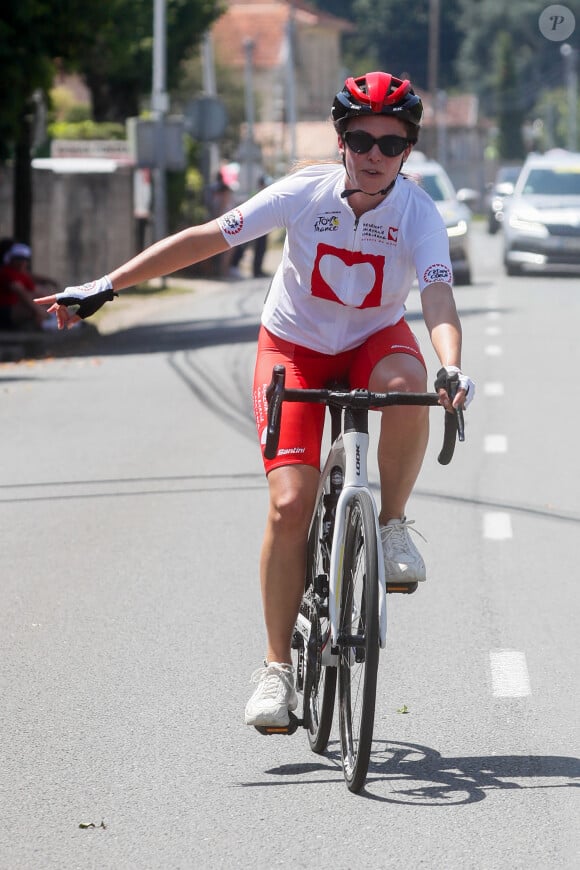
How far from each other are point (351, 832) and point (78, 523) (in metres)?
4.82

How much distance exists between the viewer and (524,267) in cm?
3061

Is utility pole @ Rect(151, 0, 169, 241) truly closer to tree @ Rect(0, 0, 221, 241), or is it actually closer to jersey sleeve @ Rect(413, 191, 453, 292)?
tree @ Rect(0, 0, 221, 241)

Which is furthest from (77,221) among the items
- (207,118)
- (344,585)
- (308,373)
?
(344,585)

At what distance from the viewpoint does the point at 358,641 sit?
15.4 feet

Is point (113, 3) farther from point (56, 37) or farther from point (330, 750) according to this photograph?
point (330, 750)

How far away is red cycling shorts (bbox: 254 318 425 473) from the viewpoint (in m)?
4.96

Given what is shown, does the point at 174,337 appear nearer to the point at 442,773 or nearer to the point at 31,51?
the point at 31,51

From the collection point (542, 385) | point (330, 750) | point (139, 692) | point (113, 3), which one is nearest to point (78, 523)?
point (139, 692)

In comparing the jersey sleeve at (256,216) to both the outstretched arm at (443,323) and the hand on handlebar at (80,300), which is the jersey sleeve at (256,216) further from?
the outstretched arm at (443,323)

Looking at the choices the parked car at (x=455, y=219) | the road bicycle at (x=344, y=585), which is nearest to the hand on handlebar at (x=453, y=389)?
the road bicycle at (x=344, y=585)

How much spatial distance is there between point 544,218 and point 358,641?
24436 millimetres

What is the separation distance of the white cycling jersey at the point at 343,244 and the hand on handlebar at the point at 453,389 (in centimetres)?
54

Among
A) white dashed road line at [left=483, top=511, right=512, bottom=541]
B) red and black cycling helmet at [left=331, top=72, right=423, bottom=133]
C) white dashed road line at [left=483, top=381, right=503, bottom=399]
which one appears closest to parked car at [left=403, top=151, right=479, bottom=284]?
white dashed road line at [left=483, top=381, right=503, bottom=399]

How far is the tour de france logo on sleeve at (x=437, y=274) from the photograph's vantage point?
4863mm
